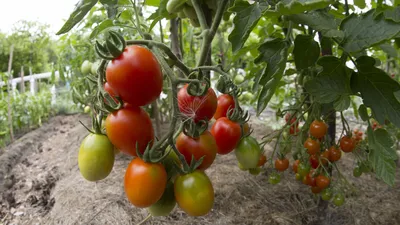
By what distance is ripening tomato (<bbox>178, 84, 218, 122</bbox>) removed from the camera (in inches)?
24.0

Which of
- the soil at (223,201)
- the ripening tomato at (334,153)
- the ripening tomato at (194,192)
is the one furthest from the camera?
the soil at (223,201)

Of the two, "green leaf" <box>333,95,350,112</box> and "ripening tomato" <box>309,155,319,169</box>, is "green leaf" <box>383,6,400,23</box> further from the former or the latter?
"ripening tomato" <box>309,155,319,169</box>

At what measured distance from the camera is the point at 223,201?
1.52 m

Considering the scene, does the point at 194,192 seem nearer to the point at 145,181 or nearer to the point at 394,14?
the point at 145,181

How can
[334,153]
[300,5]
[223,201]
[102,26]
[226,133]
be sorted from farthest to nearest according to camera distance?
1. [223,201]
2. [334,153]
3. [102,26]
4. [226,133]
5. [300,5]

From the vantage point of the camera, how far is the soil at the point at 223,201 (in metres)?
1.43

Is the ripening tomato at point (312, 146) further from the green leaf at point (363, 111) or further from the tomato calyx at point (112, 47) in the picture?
the tomato calyx at point (112, 47)

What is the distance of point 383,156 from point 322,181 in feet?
1.48

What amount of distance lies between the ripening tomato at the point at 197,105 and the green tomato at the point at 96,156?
162 millimetres

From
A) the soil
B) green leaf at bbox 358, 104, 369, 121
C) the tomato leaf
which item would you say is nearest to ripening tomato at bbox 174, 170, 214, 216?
the tomato leaf

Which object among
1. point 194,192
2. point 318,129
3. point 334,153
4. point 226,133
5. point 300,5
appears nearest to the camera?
point 300,5

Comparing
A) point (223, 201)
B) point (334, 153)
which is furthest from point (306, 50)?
point (223, 201)

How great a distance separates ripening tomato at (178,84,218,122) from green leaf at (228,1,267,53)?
0.40 feet

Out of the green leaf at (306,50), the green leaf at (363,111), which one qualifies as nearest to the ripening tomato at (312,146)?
the green leaf at (363,111)
